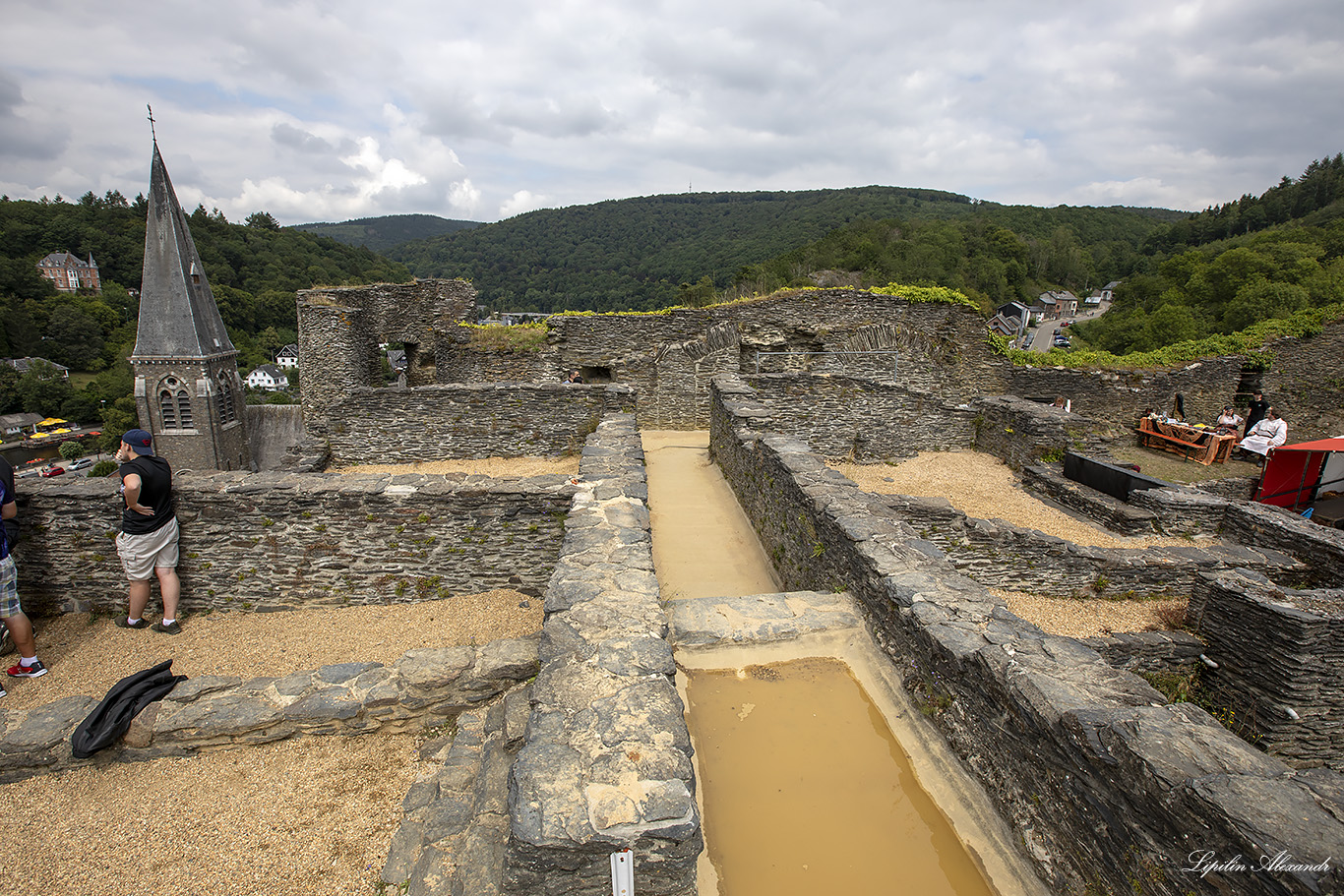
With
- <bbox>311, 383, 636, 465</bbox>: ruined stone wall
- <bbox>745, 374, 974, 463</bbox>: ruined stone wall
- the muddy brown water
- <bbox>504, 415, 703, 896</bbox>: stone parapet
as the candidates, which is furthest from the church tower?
the muddy brown water

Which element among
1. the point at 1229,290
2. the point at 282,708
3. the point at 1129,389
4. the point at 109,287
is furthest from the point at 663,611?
the point at 109,287

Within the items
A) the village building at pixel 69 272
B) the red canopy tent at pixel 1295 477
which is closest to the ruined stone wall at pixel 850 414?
the red canopy tent at pixel 1295 477

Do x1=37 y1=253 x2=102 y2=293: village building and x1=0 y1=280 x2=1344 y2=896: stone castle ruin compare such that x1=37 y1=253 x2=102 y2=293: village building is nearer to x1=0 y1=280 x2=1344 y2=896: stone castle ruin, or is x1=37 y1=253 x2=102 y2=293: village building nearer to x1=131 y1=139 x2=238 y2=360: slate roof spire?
x1=131 y1=139 x2=238 y2=360: slate roof spire

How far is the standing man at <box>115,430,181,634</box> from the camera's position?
217 inches

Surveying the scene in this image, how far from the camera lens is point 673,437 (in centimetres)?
1245

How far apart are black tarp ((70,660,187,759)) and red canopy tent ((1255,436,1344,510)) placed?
15.6m

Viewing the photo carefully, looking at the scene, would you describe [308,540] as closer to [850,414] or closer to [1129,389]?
[850,414]

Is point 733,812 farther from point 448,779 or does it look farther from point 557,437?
point 557,437

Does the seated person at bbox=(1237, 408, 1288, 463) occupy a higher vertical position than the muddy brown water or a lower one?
higher

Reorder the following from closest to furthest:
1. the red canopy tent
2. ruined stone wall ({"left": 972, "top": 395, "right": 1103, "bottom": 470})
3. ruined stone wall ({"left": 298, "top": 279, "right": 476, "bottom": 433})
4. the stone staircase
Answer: the stone staircase → the red canopy tent → ruined stone wall ({"left": 972, "top": 395, "right": 1103, "bottom": 470}) → ruined stone wall ({"left": 298, "top": 279, "right": 476, "bottom": 433})

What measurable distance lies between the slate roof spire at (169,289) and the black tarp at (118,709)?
3153 centimetres

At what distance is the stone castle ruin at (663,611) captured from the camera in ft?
7.07

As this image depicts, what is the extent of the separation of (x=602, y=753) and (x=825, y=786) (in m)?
1.19

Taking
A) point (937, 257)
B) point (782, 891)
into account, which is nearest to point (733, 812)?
point (782, 891)
